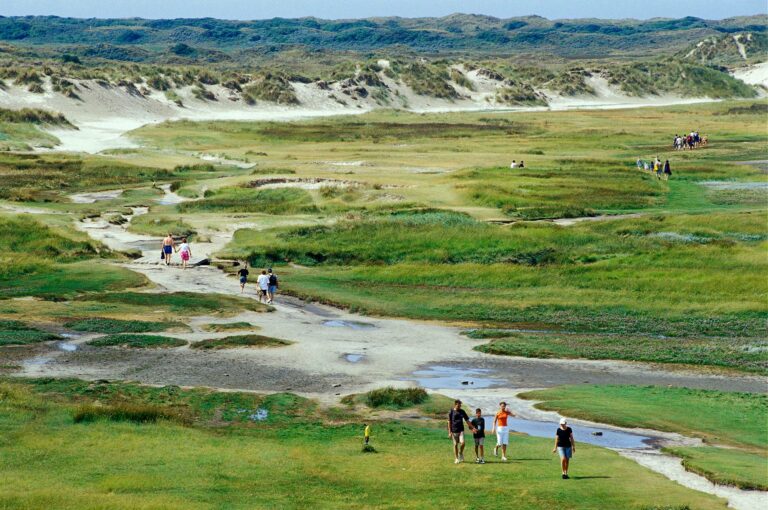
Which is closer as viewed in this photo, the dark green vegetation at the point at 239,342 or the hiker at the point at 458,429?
the hiker at the point at 458,429

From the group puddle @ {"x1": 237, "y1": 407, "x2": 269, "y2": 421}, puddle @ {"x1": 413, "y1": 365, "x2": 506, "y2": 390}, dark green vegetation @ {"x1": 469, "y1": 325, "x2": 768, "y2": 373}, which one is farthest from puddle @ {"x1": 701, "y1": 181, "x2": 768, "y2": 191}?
puddle @ {"x1": 237, "y1": 407, "x2": 269, "y2": 421}

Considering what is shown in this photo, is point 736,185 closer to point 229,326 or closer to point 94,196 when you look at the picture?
point 94,196

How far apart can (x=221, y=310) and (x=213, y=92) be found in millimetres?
132460

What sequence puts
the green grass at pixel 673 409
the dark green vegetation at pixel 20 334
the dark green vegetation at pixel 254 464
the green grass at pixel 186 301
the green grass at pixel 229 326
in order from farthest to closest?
the green grass at pixel 186 301
the green grass at pixel 229 326
the dark green vegetation at pixel 20 334
the green grass at pixel 673 409
the dark green vegetation at pixel 254 464

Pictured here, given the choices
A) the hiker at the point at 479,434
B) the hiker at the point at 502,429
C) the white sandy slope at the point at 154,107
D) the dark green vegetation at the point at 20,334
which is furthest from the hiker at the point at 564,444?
the white sandy slope at the point at 154,107

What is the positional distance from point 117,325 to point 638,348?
20242 millimetres

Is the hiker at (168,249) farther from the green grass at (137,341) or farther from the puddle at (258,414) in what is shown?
the puddle at (258,414)

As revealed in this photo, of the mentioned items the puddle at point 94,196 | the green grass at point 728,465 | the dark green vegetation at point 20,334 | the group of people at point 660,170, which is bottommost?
the puddle at point 94,196

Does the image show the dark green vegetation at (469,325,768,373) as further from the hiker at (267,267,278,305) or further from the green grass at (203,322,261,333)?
the hiker at (267,267,278,305)

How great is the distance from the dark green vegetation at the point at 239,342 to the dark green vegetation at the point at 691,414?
11.2 meters

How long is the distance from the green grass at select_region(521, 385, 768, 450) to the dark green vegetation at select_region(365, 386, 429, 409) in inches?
139

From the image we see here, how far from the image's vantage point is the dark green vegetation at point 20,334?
137ft

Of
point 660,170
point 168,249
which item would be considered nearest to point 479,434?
point 168,249

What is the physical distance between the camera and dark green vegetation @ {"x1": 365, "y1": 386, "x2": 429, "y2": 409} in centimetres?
3484
